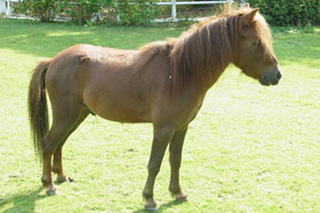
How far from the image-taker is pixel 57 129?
4.05m

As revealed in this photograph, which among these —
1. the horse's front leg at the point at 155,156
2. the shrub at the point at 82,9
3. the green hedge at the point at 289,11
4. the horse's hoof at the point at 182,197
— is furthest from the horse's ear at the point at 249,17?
the shrub at the point at 82,9

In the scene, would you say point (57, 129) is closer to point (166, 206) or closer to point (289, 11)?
point (166, 206)

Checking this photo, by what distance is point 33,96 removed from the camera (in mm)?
4293

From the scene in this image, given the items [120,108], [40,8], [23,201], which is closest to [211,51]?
[120,108]

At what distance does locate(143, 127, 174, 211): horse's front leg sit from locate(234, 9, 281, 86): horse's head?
0.91 m

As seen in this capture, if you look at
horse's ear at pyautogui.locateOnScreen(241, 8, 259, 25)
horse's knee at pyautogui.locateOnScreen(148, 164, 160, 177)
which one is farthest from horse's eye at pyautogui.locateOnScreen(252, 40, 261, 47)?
horse's knee at pyautogui.locateOnScreen(148, 164, 160, 177)

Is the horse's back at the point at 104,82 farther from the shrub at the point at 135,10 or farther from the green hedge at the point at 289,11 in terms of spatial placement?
the green hedge at the point at 289,11

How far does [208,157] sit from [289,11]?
1115 centimetres

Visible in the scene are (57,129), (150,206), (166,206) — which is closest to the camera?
(150,206)

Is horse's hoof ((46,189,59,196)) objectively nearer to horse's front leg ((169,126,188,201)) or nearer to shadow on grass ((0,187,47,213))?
shadow on grass ((0,187,47,213))

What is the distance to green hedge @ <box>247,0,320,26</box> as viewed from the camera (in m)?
14.3

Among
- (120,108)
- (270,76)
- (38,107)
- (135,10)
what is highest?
(135,10)

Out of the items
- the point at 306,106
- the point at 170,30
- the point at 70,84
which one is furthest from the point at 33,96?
the point at 170,30

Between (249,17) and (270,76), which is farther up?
(249,17)
